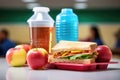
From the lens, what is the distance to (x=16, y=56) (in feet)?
4.34

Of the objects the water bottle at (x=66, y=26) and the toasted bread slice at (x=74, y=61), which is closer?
the toasted bread slice at (x=74, y=61)

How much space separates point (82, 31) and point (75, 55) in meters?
10.7

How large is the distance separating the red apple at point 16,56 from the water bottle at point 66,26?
207 millimetres

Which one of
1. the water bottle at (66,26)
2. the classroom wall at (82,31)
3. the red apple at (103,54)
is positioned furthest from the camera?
the classroom wall at (82,31)

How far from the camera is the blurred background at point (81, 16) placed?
36.3 feet

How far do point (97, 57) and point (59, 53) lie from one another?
0.16 m

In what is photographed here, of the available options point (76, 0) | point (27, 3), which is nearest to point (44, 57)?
point (76, 0)

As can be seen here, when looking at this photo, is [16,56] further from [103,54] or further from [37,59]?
[103,54]

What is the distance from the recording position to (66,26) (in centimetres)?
145

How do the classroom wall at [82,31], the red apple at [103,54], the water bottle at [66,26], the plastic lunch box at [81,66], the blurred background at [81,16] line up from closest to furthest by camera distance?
the plastic lunch box at [81,66], the red apple at [103,54], the water bottle at [66,26], the blurred background at [81,16], the classroom wall at [82,31]

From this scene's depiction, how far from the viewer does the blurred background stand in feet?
36.3

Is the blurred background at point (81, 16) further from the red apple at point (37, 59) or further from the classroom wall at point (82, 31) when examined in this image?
the red apple at point (37, 59)

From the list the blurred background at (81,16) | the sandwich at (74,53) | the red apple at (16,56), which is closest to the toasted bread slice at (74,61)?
the sandwich at (74,53)

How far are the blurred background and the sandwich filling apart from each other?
9.56 meters
